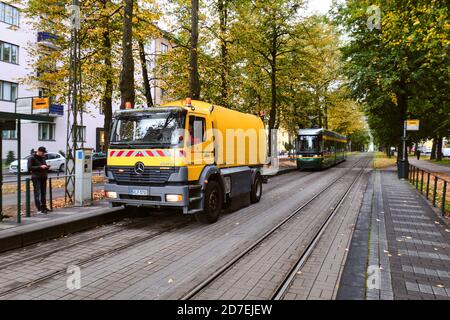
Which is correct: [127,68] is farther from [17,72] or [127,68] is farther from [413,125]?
[17,72]

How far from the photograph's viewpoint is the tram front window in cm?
2533

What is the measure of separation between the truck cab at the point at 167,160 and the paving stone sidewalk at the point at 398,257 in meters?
3.46

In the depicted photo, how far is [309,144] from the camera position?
25531 mm

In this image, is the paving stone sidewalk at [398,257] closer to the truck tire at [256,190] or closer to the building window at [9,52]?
the truck tire at [256,190]

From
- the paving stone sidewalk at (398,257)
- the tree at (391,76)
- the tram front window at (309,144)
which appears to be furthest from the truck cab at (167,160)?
the tram front window at (309,144)

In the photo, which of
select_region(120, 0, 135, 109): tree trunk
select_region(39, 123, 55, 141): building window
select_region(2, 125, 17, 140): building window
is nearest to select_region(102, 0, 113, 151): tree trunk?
select_region(120, 0, 135, 109): tree trunk

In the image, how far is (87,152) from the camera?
32.2 feet

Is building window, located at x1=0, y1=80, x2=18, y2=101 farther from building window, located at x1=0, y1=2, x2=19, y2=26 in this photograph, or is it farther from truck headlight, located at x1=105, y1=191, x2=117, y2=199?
truck headlight, located at x1=105, y1=191, x2=117, y2=199

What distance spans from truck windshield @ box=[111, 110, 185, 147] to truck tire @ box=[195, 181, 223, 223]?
1509 millimetres

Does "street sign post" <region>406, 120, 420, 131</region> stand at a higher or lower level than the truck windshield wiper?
higher

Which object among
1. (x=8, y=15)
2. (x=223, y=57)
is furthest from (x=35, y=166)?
(x=8, y=15)

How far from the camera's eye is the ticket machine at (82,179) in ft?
31.4

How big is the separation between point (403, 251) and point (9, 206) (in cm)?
983

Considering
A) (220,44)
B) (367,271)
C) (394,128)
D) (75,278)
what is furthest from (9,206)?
(394,128)
